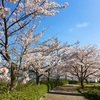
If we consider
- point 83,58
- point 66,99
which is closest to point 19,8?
point 66,99

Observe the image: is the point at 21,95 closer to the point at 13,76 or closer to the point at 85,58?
the point at 13,76

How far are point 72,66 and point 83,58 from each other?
2.90 meters

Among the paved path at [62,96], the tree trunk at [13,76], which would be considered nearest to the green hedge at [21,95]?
the tree trunk at [13,76]

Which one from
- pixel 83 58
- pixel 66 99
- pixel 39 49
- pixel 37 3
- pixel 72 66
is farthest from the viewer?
pixel 72 66

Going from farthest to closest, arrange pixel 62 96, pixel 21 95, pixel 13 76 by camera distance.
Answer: pixel 62 96, pixel 13 76, pixel 21 95

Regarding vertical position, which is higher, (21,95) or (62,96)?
(21,95)

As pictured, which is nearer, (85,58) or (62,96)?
(62,96)

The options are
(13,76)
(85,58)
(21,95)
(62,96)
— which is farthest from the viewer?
(85,58)

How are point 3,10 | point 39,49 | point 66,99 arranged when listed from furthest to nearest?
point 66,99 < point 39,49 < point 3,10

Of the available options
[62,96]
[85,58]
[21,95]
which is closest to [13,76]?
[21,95]

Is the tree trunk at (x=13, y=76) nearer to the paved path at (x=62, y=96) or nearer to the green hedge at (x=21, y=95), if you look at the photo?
the green hedge at (x=21, y=95)

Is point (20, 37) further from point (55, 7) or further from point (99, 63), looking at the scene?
point (99, 63)

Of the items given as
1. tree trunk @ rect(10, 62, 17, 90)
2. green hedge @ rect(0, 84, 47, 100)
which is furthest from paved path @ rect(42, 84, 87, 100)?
tree trunk @ rect(10, 62, 17, 90)

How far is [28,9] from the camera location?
10992 mm
